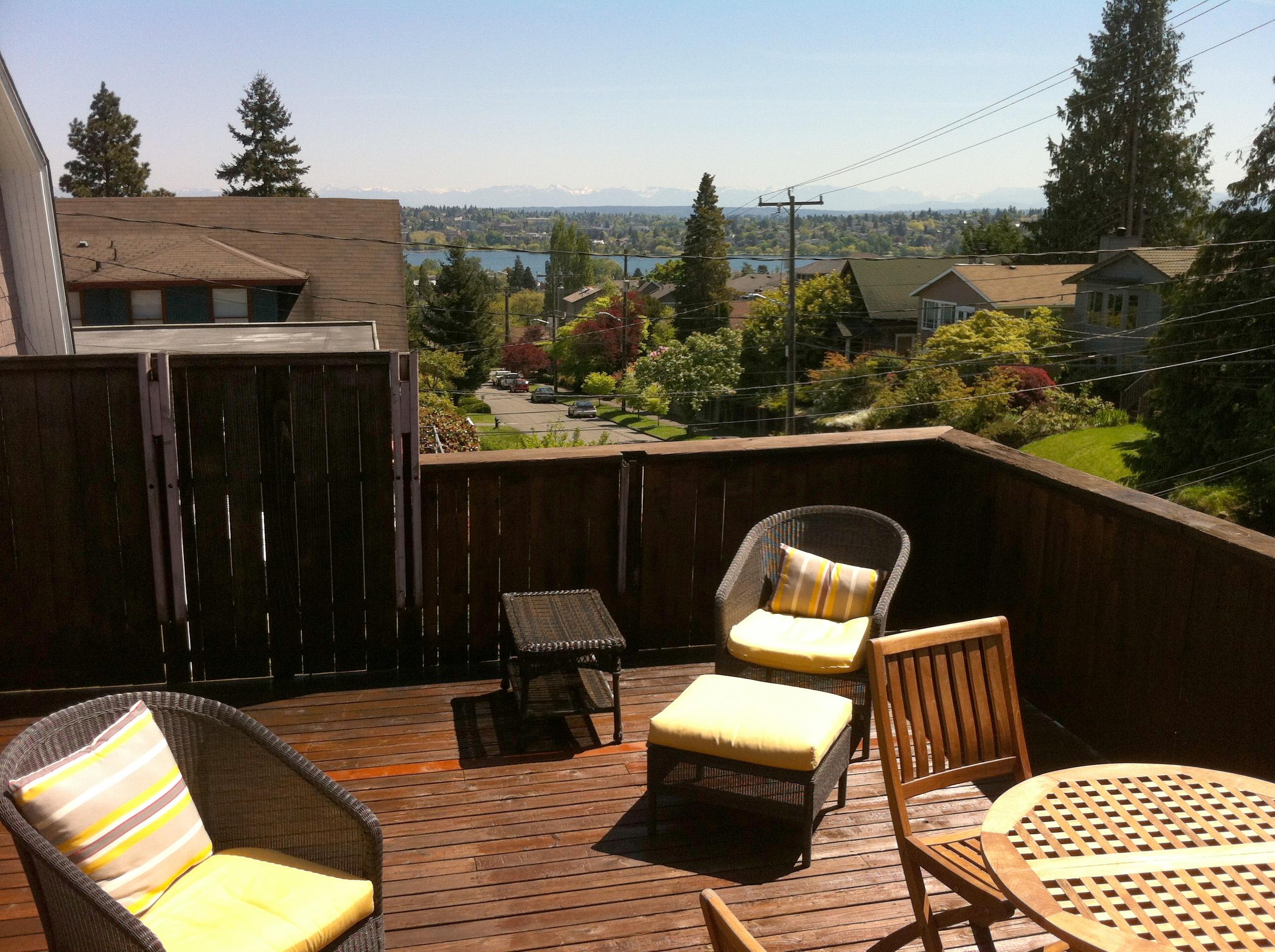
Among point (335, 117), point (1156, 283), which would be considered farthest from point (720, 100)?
point (1156, 283)

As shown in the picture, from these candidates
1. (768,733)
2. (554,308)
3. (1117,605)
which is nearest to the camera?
(768,733)

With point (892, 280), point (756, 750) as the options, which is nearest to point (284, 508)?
point (756, 750)

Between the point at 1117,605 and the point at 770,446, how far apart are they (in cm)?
178

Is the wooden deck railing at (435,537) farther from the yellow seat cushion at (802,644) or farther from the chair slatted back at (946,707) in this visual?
the chair slatted back at (946,707)

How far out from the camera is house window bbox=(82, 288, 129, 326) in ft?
82.0

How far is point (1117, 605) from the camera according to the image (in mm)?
3980

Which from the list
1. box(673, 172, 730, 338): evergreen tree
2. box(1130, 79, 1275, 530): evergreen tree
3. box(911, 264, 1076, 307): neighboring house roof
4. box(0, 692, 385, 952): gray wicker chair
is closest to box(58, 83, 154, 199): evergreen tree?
box(673, 172, 730, 338): evergreen tree

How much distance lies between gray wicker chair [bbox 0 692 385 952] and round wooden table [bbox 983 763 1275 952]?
1469mm

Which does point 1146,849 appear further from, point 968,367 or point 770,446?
point 968,367

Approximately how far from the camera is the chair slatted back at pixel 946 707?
265 cm

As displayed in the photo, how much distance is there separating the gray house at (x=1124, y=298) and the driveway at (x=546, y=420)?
1692 cm

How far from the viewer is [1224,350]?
2606 cm

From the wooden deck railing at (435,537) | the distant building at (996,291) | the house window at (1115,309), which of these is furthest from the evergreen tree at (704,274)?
the wooden deck railing at (435,537)

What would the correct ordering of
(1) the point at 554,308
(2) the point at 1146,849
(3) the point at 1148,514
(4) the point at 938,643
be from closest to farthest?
(2) the point at 1146,849 < (4) the point at 938,643 < (3) the point at 1148,514 < (1) the point at 554,308
